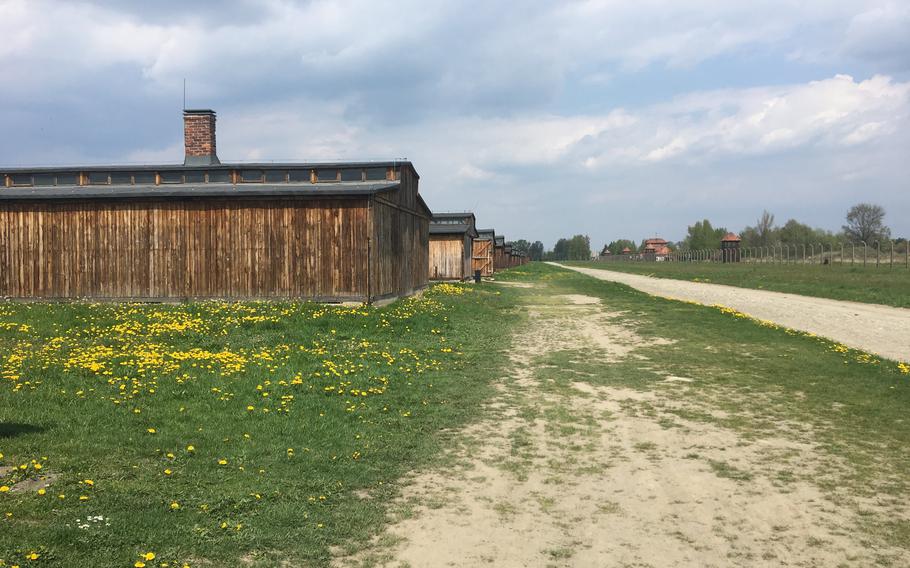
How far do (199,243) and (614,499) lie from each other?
2038cm

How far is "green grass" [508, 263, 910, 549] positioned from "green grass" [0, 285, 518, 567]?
3.06m

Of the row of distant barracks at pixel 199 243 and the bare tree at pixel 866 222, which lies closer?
the row of distant barracks at pixel 199 243

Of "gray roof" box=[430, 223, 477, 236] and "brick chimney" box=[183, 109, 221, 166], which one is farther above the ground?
"brick chimney" box=[183, 109, 221, 166]

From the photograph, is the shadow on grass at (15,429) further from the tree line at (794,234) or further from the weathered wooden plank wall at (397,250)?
the tree line at (794,234)

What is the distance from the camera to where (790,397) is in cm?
1049

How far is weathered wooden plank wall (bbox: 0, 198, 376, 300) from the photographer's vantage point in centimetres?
2258

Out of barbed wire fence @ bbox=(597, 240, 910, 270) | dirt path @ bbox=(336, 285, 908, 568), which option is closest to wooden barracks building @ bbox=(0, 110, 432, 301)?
dirt path @ bbox=(336, 285, 908, 568)

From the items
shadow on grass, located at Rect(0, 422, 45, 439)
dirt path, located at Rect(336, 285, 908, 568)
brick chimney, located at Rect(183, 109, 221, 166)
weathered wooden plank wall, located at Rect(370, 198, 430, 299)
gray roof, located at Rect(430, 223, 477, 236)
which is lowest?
dirt path, located at Rect(336, 285, 908, 568)

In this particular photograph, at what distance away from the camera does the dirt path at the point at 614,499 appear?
16.5 ft

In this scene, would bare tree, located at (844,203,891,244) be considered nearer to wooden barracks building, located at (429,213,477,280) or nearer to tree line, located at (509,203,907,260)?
tree line, located at (509,203,907,260)

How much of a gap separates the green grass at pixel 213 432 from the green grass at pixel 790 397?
3.06 meters

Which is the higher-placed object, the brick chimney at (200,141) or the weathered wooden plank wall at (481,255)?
the brick chimney at (200,141)

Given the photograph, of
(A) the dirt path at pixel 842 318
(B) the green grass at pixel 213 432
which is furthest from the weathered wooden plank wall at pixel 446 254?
(B) the green grass at pixel 213 432

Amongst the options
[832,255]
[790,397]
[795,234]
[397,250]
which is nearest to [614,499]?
[790,397]
